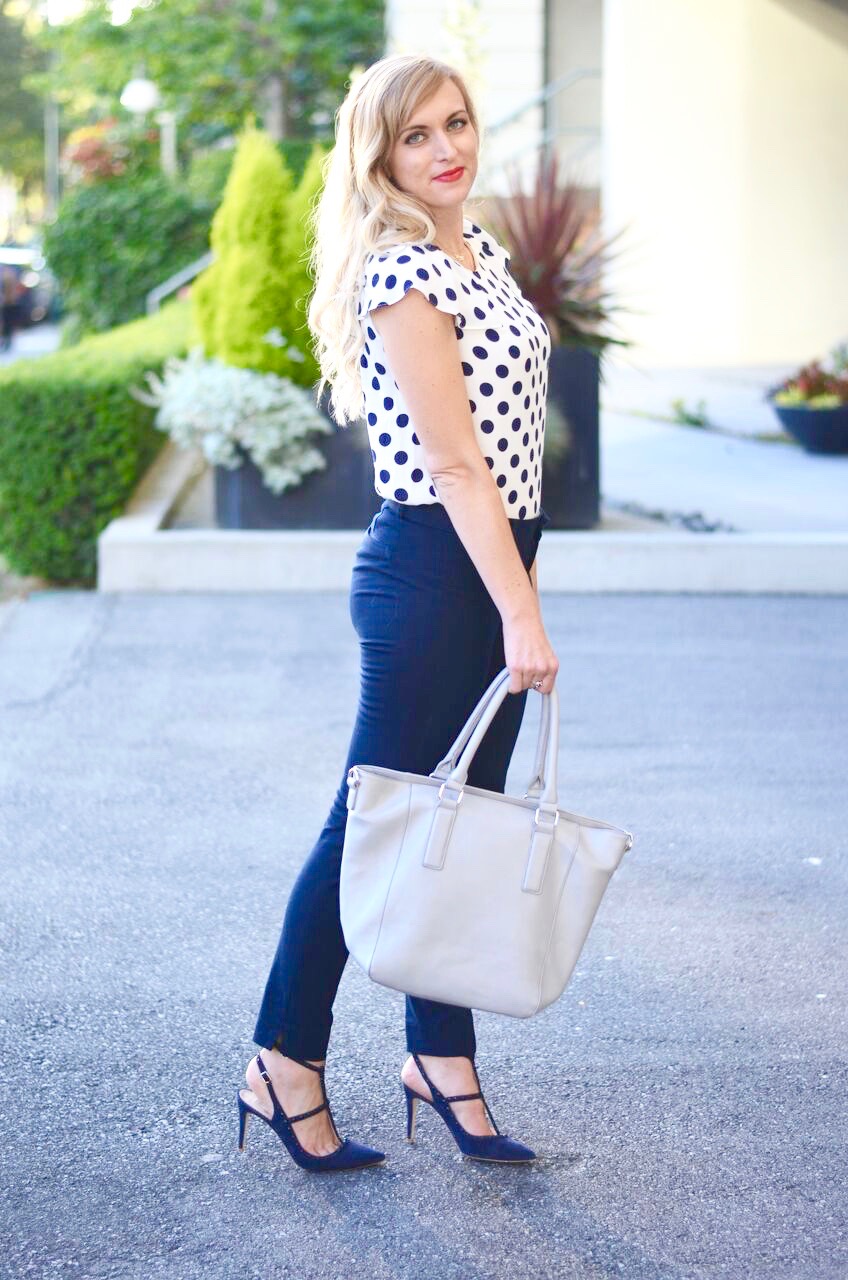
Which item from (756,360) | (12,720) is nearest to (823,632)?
(12,720)

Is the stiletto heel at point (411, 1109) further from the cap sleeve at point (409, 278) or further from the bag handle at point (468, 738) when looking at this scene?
the cap sleeve at point (409, 278)

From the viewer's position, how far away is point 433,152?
2.59 metres

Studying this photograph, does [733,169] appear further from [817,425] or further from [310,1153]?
[310,1153]

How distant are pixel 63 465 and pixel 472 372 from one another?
599 cm

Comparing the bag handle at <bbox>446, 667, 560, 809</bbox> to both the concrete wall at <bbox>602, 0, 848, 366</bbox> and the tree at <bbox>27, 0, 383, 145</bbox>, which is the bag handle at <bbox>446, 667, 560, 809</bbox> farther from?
the tree at <bbox>27, 0, 383, 145</bbox>

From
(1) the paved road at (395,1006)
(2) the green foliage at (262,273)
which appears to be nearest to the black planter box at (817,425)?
(2) the green foliage at (262,273)

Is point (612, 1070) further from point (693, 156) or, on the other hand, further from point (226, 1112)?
point (693, 156)

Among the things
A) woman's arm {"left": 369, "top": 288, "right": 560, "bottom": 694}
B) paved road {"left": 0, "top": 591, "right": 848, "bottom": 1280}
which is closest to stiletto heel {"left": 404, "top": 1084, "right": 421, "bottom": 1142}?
paved road {"left": 0, "top": 591, "right": 848, "bottom": 1280}

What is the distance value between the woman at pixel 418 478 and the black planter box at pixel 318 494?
568 centimetres

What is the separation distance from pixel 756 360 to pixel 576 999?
52.0 feet

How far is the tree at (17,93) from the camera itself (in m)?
64.8

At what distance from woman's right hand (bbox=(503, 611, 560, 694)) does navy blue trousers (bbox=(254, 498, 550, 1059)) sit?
0.42 ft

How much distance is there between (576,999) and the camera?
366 centimetres

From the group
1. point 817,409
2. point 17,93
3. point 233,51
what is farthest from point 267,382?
point 17,93
